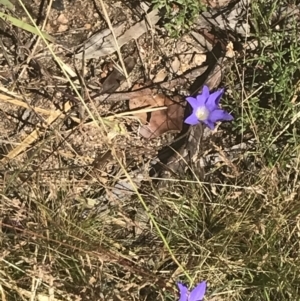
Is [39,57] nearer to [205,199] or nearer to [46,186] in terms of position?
[46,186]

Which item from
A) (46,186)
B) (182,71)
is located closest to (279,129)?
(182,71)

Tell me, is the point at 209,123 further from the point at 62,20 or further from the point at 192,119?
the point at 62,20

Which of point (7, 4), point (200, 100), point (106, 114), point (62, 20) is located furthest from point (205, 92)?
point (7, 4)

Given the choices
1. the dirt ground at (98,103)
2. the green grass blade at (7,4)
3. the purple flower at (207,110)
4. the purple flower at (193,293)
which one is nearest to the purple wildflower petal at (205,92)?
the purple flower at (207,110)

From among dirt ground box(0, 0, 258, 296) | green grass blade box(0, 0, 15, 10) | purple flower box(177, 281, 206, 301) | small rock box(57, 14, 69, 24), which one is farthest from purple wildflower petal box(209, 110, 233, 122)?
green grass blade box(0, 0, 15, 10)

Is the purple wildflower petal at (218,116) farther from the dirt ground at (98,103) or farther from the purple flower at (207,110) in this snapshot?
the dirt ground at (98,103)

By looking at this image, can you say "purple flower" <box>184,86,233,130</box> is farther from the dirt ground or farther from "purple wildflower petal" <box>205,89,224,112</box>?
the dirt ground

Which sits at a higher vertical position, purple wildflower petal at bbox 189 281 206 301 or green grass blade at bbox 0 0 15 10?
green grass blade at bbox 0 0 15 10
